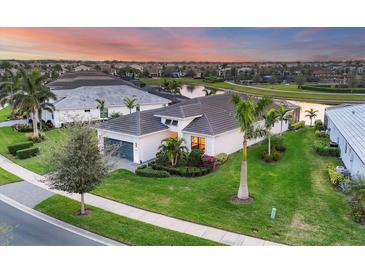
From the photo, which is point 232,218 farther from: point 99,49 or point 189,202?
point 99,49

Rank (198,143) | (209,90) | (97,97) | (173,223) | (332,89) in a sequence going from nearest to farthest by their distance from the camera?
(173,223)
(198,143)
(97,97)
(209,90)
(332,89)

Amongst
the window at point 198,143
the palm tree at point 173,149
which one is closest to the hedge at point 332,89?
the window at point 198,143

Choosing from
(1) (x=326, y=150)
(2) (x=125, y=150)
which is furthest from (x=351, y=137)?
(2) (x=125, y=150)

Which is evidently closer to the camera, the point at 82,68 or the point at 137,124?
the point at 137,124

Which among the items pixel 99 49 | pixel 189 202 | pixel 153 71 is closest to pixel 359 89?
pixel 153 71

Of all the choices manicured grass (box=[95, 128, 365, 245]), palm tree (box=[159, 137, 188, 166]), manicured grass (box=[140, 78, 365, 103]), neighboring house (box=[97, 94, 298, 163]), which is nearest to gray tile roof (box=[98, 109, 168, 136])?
neighboring house (box=[97, 94, 298, 163])

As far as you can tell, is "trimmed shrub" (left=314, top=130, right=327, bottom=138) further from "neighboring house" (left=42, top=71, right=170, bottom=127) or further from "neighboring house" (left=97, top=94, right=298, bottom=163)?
"neighboring house" (left=42, top=71, right=170, bottom=127)

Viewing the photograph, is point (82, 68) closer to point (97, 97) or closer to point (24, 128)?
point (97, 97)
